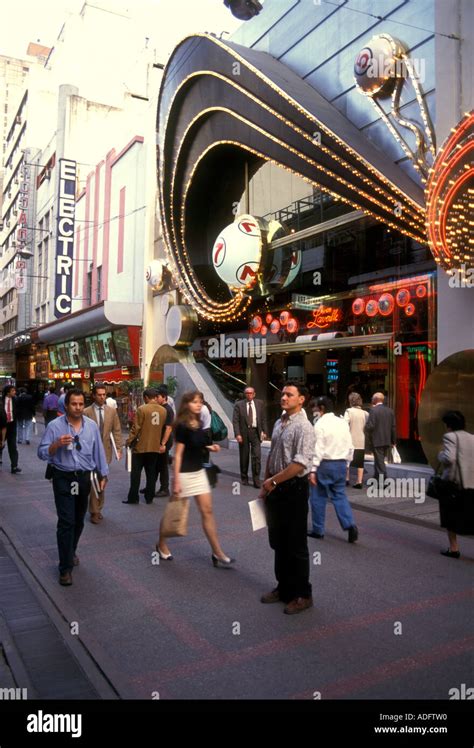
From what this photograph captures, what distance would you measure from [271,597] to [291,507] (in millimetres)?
803

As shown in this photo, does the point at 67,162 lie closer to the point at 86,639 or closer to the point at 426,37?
the point at 426,37

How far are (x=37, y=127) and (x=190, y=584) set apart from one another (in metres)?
49.6

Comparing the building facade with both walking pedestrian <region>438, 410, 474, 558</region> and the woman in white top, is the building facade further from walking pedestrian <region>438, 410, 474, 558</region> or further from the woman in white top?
walking pedestrian <region>438, 410, 474, 558</region>

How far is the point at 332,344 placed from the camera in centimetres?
1407

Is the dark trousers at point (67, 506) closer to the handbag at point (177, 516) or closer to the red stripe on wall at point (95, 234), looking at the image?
the handbag at point (177, 516)

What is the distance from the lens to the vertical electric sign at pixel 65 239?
29.0 m

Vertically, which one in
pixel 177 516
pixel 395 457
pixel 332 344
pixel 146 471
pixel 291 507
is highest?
pixel 332 344

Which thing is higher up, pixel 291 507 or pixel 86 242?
pixel 86 242

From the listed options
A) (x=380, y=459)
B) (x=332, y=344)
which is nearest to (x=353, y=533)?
(x=380, y=459)

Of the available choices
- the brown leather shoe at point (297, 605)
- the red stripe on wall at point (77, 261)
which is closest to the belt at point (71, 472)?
the brown leather shoe at point (297, 605)

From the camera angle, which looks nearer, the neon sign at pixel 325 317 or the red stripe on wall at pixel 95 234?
the neon sign at pixel 325 317

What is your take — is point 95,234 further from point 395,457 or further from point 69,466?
point 69,466

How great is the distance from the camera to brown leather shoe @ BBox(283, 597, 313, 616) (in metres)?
4.57

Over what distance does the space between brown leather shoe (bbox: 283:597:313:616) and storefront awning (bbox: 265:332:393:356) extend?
27.6 ft
